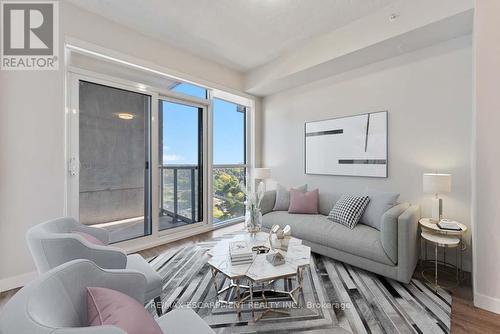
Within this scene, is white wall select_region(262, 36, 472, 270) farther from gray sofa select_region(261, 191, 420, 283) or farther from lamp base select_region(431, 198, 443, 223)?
gray sofa select_region(261, 191, 420, 283)

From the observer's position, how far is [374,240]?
7.80ft

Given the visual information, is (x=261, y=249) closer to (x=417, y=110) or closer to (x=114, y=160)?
(x=114, y=160)

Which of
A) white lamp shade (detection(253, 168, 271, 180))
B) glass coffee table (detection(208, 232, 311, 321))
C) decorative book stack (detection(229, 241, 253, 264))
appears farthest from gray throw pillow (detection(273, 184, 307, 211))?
decorative book stack (detection(229, 241, 253, 264))

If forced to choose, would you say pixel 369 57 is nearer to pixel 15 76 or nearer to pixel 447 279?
pixel 447 279

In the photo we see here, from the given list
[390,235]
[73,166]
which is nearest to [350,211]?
[390,235]

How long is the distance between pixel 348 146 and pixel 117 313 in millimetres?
3381

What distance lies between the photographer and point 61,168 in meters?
2.49

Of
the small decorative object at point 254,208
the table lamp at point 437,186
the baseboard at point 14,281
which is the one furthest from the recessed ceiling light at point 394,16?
the baseboard at point 14,281

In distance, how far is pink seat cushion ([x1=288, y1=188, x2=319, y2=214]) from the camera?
133 inches

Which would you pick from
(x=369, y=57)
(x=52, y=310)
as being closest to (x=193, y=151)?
(x=369, y=57)

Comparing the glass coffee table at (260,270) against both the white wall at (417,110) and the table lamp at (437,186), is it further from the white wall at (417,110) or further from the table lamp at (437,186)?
the white wall at (417,110)

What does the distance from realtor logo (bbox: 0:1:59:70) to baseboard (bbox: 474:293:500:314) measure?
15.0 feet

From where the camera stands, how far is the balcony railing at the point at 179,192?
357 centimetres

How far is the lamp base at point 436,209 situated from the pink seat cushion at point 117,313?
2.85 meters
